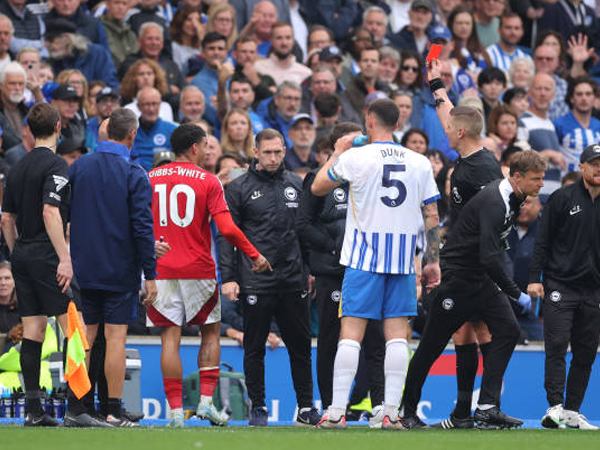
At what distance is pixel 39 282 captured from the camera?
377 inches

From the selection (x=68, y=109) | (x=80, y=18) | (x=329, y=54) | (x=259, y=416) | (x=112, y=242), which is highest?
(x=80, y=18)

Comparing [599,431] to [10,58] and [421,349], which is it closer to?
[421,349]

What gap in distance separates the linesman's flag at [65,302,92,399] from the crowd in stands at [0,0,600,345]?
3.58 m

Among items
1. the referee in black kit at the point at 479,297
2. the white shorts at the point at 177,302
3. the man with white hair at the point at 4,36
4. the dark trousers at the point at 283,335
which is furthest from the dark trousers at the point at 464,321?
the man with white hair at the point at 4,36

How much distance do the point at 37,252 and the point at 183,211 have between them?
1320 millimetres

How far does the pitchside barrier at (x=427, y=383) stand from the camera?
12.9 m

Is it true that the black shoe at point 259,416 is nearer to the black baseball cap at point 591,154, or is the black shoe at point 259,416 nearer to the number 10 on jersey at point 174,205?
the number 10 on jersey at point 174,205

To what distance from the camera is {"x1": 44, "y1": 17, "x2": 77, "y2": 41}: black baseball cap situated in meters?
16.4

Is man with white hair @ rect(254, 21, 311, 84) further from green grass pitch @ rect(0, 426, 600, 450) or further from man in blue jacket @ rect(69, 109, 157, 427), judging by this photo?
green grass pitch @ rect(0, 426, 600, 450)

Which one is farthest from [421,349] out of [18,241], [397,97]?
[397,97]

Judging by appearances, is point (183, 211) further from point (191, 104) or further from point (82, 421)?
point (191, 104)

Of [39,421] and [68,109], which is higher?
[68,109]

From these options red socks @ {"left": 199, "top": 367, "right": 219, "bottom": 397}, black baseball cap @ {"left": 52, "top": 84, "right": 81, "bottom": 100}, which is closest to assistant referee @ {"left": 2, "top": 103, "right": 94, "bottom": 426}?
red socks @ {"left": 199, "top": 367, "right": 219, "bottom": 397}

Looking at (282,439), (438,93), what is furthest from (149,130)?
(282,439)
